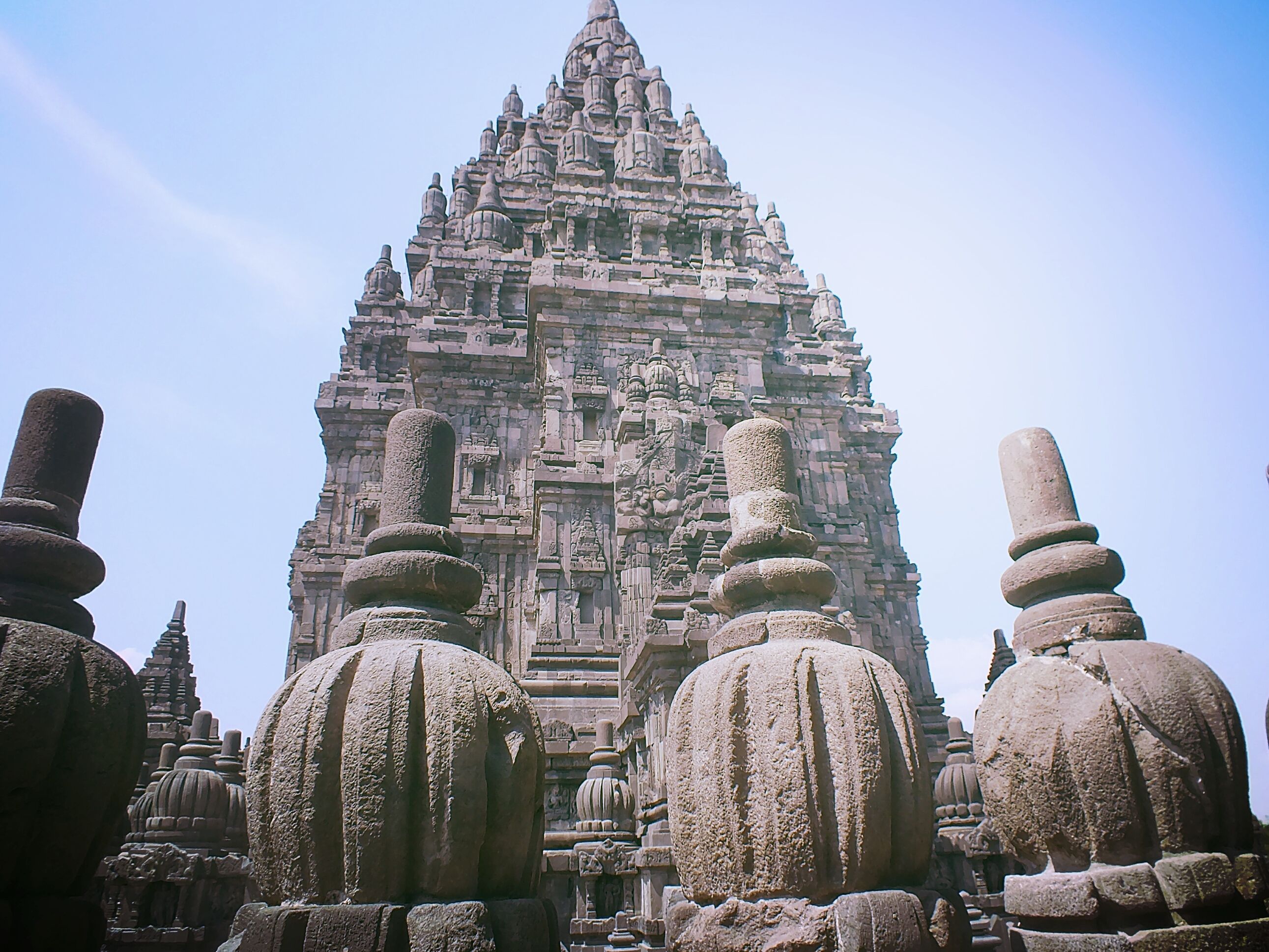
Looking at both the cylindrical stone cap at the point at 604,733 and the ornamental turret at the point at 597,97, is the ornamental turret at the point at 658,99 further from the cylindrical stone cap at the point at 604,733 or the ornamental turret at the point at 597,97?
the cylindrical stone cap at the point at 604,733

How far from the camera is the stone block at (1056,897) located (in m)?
3.40

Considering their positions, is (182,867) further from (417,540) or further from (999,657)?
(999,657)

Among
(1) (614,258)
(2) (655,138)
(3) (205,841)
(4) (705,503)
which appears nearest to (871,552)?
(1) (614,258)

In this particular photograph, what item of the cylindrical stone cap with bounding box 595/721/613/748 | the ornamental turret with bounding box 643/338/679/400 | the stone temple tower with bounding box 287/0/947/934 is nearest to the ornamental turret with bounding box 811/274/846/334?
the stone temple tower with bounding box 287/0/947/934

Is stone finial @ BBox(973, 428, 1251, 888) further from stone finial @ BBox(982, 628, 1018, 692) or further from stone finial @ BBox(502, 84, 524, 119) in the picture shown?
stone finial @ BBox(502, 84, 524, 119)

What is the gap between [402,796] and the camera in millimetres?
3029

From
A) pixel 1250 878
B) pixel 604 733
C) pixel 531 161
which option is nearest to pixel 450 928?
pixel 1250 878

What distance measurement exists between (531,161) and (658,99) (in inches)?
233

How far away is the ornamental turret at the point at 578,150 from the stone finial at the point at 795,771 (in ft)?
80.7

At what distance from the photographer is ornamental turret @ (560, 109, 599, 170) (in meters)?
25.9

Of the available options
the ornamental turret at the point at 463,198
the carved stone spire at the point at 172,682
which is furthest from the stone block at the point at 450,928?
the ornamental turret at the point at 463,198

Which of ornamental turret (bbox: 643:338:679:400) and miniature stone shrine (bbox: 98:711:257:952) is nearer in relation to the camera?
miniature stone shrine (bbox: 98:711:257:952)

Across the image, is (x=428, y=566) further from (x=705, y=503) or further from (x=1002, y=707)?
(x=705, y=503)

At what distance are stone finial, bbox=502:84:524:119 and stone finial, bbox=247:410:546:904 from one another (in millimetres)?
33169
